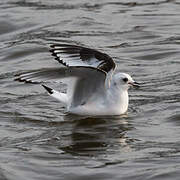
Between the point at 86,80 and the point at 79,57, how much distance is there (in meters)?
0.47

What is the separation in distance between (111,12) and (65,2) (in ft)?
4.60

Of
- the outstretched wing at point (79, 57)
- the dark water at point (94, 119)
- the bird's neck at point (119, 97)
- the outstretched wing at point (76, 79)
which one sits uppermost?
the outstretched wing at point (79, 57)

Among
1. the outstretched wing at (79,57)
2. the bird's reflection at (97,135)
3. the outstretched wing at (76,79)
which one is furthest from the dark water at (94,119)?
the outstretched wing at (79,57)

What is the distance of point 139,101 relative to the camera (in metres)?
10.6

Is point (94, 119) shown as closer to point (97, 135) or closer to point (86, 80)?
point (86, 80)

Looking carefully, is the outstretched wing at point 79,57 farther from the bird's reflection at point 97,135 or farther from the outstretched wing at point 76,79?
the bird's reflection at point 97,135

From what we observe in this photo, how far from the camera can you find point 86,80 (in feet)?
31.3

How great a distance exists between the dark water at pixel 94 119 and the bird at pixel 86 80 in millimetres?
168

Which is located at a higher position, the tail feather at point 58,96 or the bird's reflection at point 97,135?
the tail feather at point 58,96

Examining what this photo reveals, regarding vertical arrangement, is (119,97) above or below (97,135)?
above

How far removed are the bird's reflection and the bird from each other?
13cm

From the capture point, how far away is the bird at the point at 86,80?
910 centimetres

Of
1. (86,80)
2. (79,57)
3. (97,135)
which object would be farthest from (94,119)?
(79,57)

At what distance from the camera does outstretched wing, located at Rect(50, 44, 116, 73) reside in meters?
Result: 9.01
